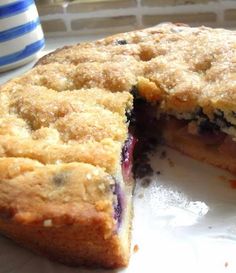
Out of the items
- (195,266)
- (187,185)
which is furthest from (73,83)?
(195,266)

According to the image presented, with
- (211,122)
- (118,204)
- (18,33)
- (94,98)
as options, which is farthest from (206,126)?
(18,33)

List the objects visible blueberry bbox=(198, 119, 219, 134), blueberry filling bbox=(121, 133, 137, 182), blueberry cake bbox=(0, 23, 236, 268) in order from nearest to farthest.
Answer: blueberry cake bbox=(0, 23, 236, 268) < blueberry filling bbox=(121, 133, 137, 182) < visible blueberry bbox=(198, 119, 219, 134)

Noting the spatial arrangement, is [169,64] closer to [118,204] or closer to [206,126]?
[206,126]

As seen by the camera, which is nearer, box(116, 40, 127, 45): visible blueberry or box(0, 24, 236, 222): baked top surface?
box(0, 24, 236, 222): baked top surface

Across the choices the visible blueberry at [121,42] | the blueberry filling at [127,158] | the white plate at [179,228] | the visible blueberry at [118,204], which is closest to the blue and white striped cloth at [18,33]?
the visible blueberry at [121,42]

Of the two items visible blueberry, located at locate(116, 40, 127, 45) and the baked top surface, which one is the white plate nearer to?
the baked top surface

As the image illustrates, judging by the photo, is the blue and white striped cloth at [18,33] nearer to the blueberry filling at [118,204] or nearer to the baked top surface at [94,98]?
the baked top surface at [94,98]

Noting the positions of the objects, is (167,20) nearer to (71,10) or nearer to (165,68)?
(71,10)

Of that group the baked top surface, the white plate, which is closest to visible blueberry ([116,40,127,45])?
the baked top surface
